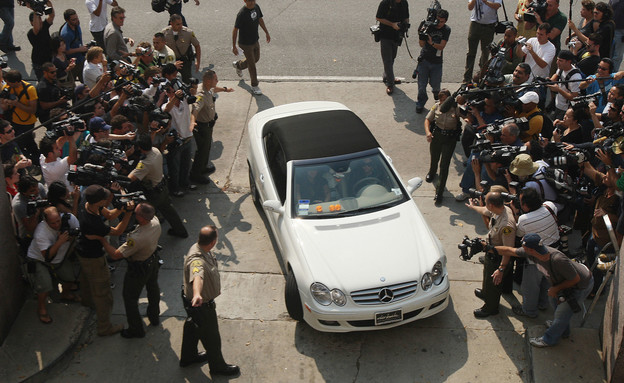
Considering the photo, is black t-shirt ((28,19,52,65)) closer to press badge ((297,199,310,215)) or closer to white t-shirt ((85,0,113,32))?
white t-shirt ((85,0,113,32))

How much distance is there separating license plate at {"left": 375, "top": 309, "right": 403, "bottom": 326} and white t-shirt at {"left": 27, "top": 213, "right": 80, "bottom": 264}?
11.3 ft

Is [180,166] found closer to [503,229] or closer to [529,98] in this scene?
[503,229]

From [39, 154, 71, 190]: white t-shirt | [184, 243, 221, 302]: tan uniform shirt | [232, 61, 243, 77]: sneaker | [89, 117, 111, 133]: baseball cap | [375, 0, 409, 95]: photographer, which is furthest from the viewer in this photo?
[232, 61, 243, 77]: sneaker

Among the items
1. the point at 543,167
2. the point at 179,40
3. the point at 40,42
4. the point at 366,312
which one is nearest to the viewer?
the point at 366,312

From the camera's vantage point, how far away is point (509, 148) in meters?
7.99

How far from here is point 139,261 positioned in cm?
677

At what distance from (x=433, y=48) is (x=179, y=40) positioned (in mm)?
4603

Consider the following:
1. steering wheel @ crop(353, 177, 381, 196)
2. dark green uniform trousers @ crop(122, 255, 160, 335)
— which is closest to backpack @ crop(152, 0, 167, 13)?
steering wheel @ crop(353, 177, 381, 196)

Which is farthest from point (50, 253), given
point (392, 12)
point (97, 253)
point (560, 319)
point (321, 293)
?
point (392, 12)

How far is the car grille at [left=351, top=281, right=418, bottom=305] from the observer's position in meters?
6.67

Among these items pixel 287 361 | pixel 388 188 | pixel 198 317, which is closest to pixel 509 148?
pixel 388 188

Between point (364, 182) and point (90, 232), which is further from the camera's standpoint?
point (364, 182)

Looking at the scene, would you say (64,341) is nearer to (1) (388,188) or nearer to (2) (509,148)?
(1) (388,188)

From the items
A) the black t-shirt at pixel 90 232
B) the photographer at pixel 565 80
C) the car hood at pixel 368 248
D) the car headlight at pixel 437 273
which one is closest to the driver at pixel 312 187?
the car hood at pixel 368 248
